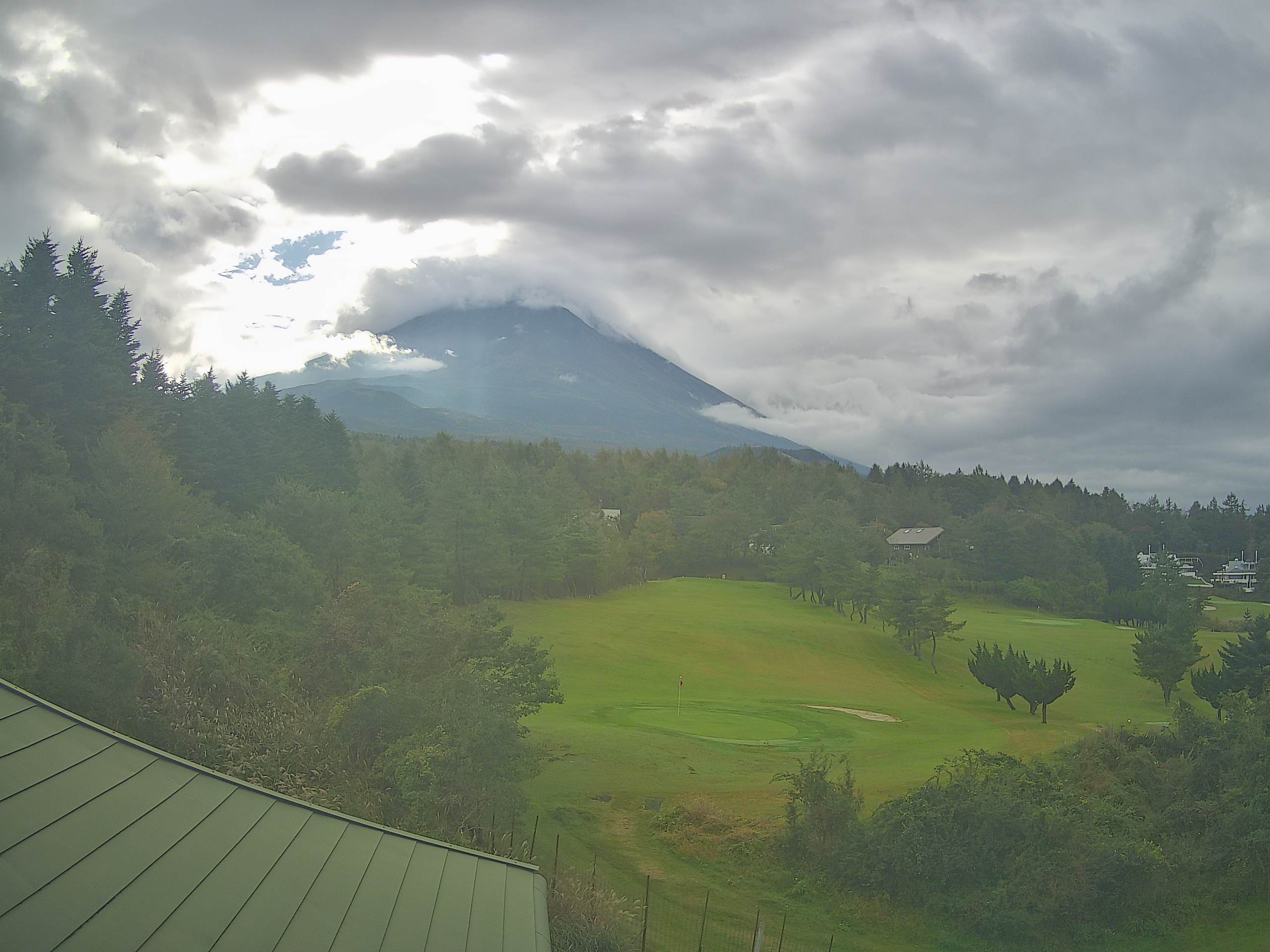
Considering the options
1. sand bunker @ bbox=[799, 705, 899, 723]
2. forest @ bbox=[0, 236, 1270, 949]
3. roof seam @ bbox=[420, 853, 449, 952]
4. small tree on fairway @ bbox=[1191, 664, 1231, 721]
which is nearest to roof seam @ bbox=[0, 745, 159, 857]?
roof seam @ bbox=[420, 853, 449, 952]

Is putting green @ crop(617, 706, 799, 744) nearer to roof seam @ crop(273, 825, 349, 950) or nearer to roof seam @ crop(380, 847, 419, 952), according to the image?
roof seam @ crop(380, 847, 419, 952)

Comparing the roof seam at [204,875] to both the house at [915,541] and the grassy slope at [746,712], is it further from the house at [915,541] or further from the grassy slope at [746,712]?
the house at [915,541]

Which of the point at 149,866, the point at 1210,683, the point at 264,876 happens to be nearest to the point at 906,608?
the point at 1210,683

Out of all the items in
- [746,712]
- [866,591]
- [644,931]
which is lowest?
[746,712]

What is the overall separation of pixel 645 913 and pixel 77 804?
43.0ft

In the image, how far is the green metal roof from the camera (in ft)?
18.3

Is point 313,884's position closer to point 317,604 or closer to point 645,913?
point 645,913

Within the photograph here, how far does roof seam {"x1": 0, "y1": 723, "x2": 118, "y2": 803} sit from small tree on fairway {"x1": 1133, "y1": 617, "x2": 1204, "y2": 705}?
60.3 m

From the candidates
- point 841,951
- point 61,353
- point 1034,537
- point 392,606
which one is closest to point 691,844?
point 841,951

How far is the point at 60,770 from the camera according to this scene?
6.54 meters

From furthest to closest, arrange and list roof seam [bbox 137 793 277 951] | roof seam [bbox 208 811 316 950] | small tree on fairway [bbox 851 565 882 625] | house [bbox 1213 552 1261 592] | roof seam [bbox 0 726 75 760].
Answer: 1. house [bbox 1213 552 1261 592]
2. small tree on fairway [bbox 851 565 882 625]
3. roof seam [bbox 0 726 75 760]
4. roof seam [bbox 208 811 316 950]
5. roof seam [bbox 137 793 277 951]

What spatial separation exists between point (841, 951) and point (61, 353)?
44.6 m

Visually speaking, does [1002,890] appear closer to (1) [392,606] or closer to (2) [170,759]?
(2) [170,759]

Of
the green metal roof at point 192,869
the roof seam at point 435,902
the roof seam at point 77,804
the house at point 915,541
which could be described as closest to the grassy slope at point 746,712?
the roof seam at point 435,902
